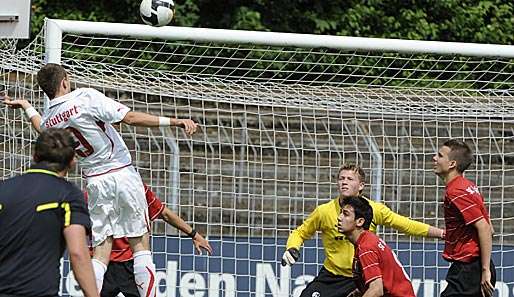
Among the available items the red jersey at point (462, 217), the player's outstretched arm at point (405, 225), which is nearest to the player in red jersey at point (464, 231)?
the red jersey at point (462, 217)

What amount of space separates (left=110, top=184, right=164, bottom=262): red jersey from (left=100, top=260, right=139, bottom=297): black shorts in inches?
1.8

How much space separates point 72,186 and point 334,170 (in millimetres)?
6270

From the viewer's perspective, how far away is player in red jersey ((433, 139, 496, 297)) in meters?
8.59

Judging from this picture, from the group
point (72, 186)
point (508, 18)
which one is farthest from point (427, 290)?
point (508, 18)

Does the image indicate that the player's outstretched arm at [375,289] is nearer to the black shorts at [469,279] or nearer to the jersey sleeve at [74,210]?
the black shorts at [469,279]

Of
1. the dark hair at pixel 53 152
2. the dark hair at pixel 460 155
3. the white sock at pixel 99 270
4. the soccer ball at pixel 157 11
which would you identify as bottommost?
the white sock at pixel 99 270

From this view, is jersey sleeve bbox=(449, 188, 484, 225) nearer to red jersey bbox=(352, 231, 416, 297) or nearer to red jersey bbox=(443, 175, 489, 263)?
red jersey bbox=(443, 175, 489, 263)

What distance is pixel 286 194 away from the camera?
12.2m

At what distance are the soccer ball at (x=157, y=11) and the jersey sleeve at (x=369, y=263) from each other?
7.67 feet

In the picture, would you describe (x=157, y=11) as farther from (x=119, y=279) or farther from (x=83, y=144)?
(x=119, y=279)

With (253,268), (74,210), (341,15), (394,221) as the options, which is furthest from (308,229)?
(341,15)

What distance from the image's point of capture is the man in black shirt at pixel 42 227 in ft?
20.0

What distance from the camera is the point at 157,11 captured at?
30.2 ft

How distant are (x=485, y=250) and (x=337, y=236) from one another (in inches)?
50.0
